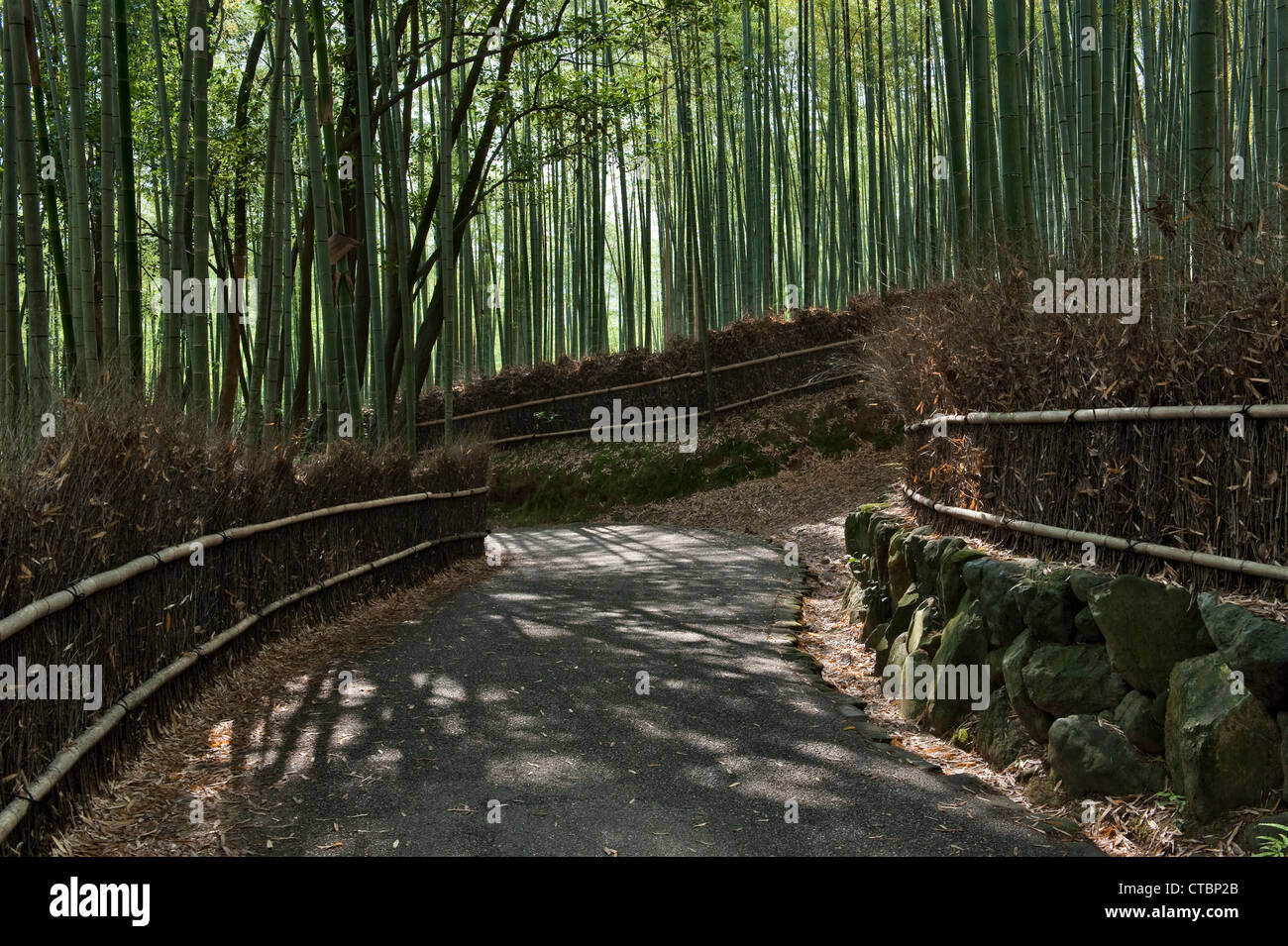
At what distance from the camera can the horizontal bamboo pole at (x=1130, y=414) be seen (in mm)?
2768

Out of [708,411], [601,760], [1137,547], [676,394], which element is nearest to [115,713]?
[601,760]

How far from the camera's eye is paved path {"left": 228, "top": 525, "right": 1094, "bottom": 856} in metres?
2.78

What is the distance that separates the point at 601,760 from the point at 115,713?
1564 millimetres

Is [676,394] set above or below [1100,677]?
above

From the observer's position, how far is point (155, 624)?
11.8 ft

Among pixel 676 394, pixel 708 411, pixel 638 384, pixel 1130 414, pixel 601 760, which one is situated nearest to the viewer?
pixel 1130 414

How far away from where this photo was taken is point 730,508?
1224 centimetres

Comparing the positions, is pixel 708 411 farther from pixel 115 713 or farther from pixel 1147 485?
pixel 115 713

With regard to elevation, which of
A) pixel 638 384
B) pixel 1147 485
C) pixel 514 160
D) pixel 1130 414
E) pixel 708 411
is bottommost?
pixel 1147 485

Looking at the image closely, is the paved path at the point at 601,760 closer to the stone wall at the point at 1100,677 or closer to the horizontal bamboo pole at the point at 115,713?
the stone wall at the point at 1100,677

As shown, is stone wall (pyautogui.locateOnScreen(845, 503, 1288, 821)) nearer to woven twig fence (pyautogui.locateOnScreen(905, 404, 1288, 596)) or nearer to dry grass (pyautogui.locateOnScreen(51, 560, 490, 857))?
woven twig fence (pyautogui.locateOnScreen(905, 404, 1288, 596))

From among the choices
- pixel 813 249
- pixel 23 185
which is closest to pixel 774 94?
pixel 813 249

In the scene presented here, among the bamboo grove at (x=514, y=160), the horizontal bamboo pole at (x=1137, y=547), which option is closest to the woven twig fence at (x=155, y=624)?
the bamboo grove at (x=514, y=160)
